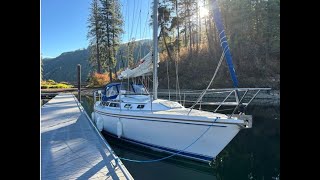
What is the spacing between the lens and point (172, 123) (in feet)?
24.4

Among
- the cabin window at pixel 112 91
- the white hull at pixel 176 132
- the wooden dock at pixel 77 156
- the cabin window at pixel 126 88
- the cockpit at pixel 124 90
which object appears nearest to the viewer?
the wooden dock at pixel 77 156

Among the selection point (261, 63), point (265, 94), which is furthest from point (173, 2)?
point (265, 94)

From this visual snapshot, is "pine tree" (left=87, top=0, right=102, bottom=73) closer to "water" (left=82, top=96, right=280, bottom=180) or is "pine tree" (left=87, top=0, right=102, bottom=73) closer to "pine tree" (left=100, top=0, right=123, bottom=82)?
"pine tree" (left=100, top=0, right=123, bottom=82)

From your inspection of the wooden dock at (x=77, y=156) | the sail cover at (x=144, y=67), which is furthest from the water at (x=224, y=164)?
the sail cover at (x=144, y=67)

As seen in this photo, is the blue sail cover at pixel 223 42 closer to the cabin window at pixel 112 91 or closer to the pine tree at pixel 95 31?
the cabin window at pixel 112 91

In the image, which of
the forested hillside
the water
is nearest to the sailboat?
the water

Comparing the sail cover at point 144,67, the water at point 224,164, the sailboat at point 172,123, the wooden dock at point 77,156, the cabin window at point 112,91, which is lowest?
the water at point 224,164

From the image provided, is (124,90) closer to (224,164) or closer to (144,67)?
(144,67)

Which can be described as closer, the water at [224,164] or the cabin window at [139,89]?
the water at [224,164]

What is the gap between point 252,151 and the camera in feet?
29.7

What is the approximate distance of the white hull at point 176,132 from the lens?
681 cm

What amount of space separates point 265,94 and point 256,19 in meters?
13.0

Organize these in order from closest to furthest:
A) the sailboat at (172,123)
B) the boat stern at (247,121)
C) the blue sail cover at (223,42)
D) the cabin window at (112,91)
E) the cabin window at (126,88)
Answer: the blue sail cover at (223,42) < the boat stern at (247,121) < the sailboat at (172,123) < the cabin window at (126,88) < the cabin window at (112,91)
